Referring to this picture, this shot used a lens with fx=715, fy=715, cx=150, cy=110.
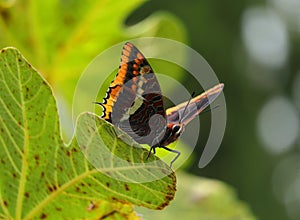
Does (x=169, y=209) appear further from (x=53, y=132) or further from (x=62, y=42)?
(x=53, y=132)

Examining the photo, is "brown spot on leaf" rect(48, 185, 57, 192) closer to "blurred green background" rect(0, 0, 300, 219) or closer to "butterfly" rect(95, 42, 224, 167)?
"butterfly" rect(95, 42, 224, 167)

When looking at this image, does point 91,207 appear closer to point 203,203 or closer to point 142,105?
point 142,105

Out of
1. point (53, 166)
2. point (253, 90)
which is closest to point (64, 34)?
point (53, 166)

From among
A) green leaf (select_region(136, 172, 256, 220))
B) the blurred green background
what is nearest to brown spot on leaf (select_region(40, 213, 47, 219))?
green leaf (select_region(136, 172, 256, 220))

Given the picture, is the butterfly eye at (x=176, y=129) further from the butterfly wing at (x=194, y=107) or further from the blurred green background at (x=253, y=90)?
the blurred green background at (x=253, y=90)

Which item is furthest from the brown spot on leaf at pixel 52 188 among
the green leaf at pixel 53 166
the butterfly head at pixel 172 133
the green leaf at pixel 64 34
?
the green leaf at pixel 64 34

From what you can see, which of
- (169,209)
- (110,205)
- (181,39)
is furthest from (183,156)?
(110,205)

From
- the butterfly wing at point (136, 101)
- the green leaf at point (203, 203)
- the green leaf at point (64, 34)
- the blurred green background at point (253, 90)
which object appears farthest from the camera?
the blurred green background at point (253, 90)
